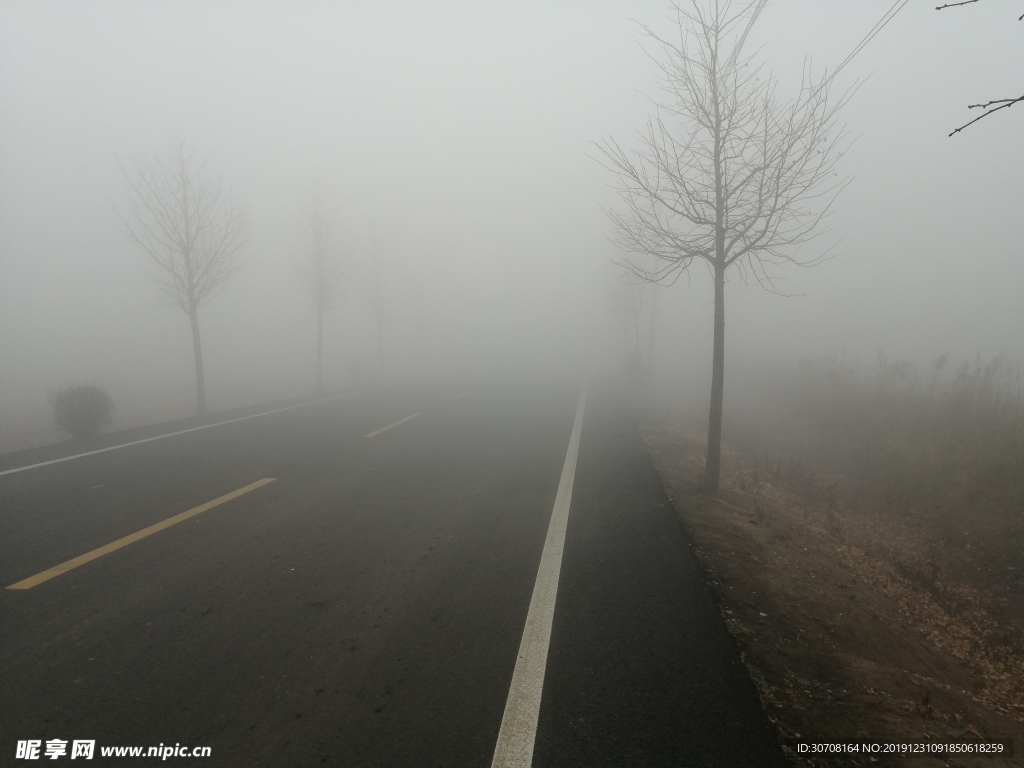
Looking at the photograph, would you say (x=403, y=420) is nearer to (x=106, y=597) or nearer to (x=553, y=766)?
(x=106, y=597)

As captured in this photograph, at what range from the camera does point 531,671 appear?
10.0 feet

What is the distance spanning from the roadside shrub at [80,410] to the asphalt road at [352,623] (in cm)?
445

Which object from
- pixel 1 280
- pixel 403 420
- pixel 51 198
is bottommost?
pixel 403 420

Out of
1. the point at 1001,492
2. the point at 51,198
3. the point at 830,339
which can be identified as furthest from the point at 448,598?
the point at 51,198

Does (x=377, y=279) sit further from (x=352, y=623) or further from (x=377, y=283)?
(x=352, y=623)

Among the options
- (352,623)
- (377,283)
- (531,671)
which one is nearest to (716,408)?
(531,671)

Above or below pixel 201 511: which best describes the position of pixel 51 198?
above

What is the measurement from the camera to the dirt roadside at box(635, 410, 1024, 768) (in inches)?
110

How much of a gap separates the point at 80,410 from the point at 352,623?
1084 centimetres

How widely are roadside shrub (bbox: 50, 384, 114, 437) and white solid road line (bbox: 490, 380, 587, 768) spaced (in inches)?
425

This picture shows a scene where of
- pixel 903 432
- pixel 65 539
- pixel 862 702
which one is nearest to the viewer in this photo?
pixel 862 702

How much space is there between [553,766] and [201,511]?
497cm

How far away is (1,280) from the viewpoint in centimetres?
4778

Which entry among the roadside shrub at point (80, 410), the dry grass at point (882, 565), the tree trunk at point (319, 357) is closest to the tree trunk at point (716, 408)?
the dry grass at point (882, 565)
